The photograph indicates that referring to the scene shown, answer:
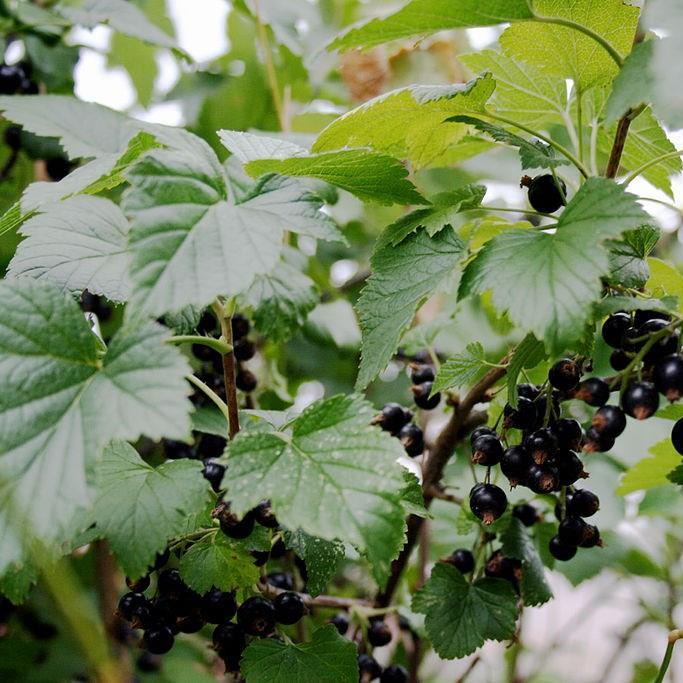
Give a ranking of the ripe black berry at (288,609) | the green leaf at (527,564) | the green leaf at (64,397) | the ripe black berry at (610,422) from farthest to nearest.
→ 1. the green leaf at (527,564)
2. the ripe black berry at (288,609)
3. the ripe black berry at (610,422)
4. the green leaf at (64,397)

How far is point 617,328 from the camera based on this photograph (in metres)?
0.64

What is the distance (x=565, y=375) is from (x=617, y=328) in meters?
0.07

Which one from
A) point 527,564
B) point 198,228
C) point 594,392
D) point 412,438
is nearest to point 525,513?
point 527,564

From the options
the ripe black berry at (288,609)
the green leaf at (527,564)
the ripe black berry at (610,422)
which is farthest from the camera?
the green leaf at (527,564)

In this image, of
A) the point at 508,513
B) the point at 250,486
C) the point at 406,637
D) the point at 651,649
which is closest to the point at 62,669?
the point at 406,637

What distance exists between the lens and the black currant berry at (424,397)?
87cm

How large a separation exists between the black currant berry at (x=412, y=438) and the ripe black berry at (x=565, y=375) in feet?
0.75

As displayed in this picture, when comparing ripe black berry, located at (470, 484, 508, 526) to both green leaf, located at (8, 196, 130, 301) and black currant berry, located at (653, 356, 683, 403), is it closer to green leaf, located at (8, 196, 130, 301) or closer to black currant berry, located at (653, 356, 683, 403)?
black currant berry, located at (653, 356, 683, 403)

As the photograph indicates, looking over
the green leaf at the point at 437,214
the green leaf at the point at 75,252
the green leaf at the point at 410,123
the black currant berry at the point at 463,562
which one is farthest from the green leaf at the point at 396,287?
the black currant berry at the point at 463,562

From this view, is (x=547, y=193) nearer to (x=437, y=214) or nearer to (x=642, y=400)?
(x=437, y=214)

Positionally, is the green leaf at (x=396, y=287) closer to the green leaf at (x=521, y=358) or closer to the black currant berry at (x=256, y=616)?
the green leaf at (x=521, y=358)

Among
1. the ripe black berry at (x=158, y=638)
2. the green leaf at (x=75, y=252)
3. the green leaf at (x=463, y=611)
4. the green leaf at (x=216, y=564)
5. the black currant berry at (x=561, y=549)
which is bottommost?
the green leaf at (x=463, y=611)

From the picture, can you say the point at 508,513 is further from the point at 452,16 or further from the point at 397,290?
the point at 452,16

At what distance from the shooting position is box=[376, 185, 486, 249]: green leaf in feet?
2.23
